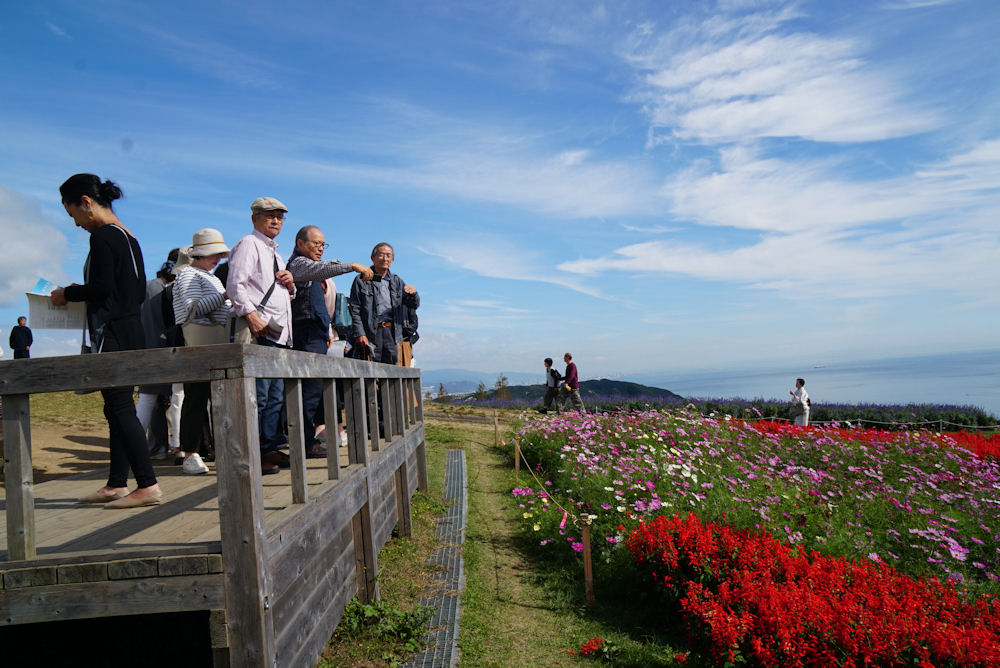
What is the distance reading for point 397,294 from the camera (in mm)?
8758

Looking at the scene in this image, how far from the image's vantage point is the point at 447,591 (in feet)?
20.0

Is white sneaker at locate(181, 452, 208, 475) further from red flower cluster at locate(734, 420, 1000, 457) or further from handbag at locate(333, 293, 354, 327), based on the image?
red flower cluster at locate(734, 420, 1000, 457)

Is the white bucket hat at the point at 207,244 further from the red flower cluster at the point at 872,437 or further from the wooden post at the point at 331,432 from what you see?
the red flower cluster at the point at 872,437

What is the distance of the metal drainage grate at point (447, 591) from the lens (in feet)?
15.6

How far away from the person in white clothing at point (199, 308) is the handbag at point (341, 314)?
1.99 metres

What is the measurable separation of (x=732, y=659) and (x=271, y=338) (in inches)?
164

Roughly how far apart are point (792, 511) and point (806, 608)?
3.25 meters

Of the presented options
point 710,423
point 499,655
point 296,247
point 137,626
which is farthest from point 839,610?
point 710,423

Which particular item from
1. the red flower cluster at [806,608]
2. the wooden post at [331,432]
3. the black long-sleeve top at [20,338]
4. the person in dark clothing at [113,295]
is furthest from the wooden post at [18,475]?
the black long-sleeve top at [20,338]

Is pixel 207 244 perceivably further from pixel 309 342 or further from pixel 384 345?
pixel 384 345

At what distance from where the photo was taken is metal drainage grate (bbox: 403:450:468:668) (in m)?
4.77

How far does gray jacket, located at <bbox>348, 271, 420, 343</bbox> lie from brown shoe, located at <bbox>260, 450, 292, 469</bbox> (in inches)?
93.9

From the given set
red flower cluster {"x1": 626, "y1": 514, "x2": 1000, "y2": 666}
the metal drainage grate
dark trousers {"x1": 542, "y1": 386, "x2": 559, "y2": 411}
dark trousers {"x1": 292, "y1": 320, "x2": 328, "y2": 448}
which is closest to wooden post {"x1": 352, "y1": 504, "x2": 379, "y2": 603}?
the metal drainage grate

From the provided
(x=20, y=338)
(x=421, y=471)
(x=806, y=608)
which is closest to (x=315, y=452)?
(x=421, y=471)
